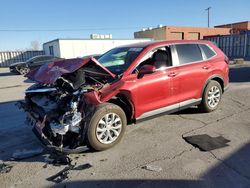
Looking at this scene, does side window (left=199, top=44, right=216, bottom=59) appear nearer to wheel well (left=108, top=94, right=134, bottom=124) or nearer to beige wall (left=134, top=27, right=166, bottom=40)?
wheel well (left=108, top=94, right=134, bottom=124)

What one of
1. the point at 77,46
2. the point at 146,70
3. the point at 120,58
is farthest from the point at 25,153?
Answer: the point at 77,46

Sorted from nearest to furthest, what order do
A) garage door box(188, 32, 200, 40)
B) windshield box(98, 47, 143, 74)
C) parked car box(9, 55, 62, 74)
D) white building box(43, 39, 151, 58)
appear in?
1. windshield box(98, 47, 143, 74)
2. parked car box(9, 55, 62, 74)
3. white building box(43, 39, 151, 58)
4. garage door box(188, 32, 200, 40)

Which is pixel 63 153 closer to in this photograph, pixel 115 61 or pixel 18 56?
pixel 115 61

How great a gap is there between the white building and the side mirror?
25.4 meters

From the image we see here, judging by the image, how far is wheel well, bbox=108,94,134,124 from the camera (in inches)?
176

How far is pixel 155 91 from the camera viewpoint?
4.81 metres

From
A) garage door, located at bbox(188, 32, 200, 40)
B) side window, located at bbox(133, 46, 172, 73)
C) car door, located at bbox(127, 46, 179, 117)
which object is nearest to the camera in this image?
car door, located at bbox(127, 46, 179, 117)

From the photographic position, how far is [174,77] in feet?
16.7

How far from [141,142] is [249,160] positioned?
1.77 meters

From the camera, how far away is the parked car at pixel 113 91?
3.99 metres

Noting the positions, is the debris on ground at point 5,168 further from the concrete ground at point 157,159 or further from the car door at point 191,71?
the car door at point 191,71

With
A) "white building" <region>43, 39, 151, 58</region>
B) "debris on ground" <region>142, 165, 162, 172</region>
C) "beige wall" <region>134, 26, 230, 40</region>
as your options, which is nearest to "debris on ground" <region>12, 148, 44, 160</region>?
"debris on ground" <region>142, 165, 162, 172</region>

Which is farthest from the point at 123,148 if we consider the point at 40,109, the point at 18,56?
the point at 18,56

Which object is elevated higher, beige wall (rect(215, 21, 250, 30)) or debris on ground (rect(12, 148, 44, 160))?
beige wall (rect(215, 21, 250, 30))
